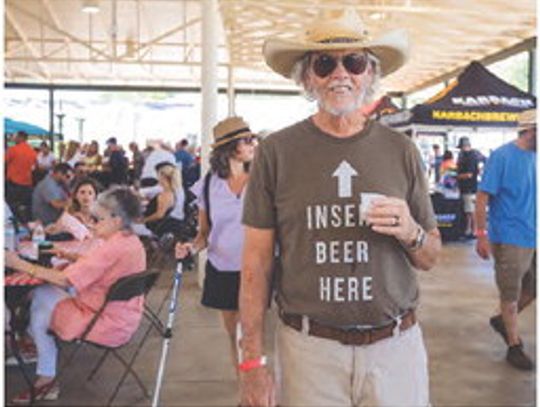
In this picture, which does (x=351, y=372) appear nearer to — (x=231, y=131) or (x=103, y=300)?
(x=231, y=131)

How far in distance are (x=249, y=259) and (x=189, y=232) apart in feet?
16.0

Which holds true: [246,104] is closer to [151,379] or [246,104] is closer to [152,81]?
[152,81]

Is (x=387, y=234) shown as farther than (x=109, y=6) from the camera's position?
No

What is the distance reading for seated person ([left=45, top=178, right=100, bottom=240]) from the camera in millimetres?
5645

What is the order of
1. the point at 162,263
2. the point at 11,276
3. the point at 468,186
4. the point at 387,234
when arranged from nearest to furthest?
the point at 387,234, the point at 11,276, the point at 162,263, the point at 468,186

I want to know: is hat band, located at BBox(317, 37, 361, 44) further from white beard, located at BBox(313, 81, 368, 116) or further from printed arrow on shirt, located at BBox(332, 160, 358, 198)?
printed arrow on shirt, located at BBox(332, 160, 358, 198)

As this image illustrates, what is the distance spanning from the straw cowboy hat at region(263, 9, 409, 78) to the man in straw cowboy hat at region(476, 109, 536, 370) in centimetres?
250

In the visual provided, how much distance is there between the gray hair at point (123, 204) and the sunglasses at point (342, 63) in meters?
2.28

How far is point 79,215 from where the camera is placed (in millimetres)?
6219

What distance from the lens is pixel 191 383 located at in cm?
438

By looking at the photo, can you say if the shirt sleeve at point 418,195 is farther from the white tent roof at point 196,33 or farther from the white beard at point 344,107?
the white tent roof at point 196,33

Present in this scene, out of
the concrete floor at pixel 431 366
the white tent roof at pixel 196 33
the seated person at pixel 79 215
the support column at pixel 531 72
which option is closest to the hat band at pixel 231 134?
the concrete floor at pixel 431 366

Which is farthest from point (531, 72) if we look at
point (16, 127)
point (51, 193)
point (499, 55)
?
point (51, 193)

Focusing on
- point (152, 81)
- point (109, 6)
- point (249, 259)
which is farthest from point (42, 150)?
point (249, 259)
